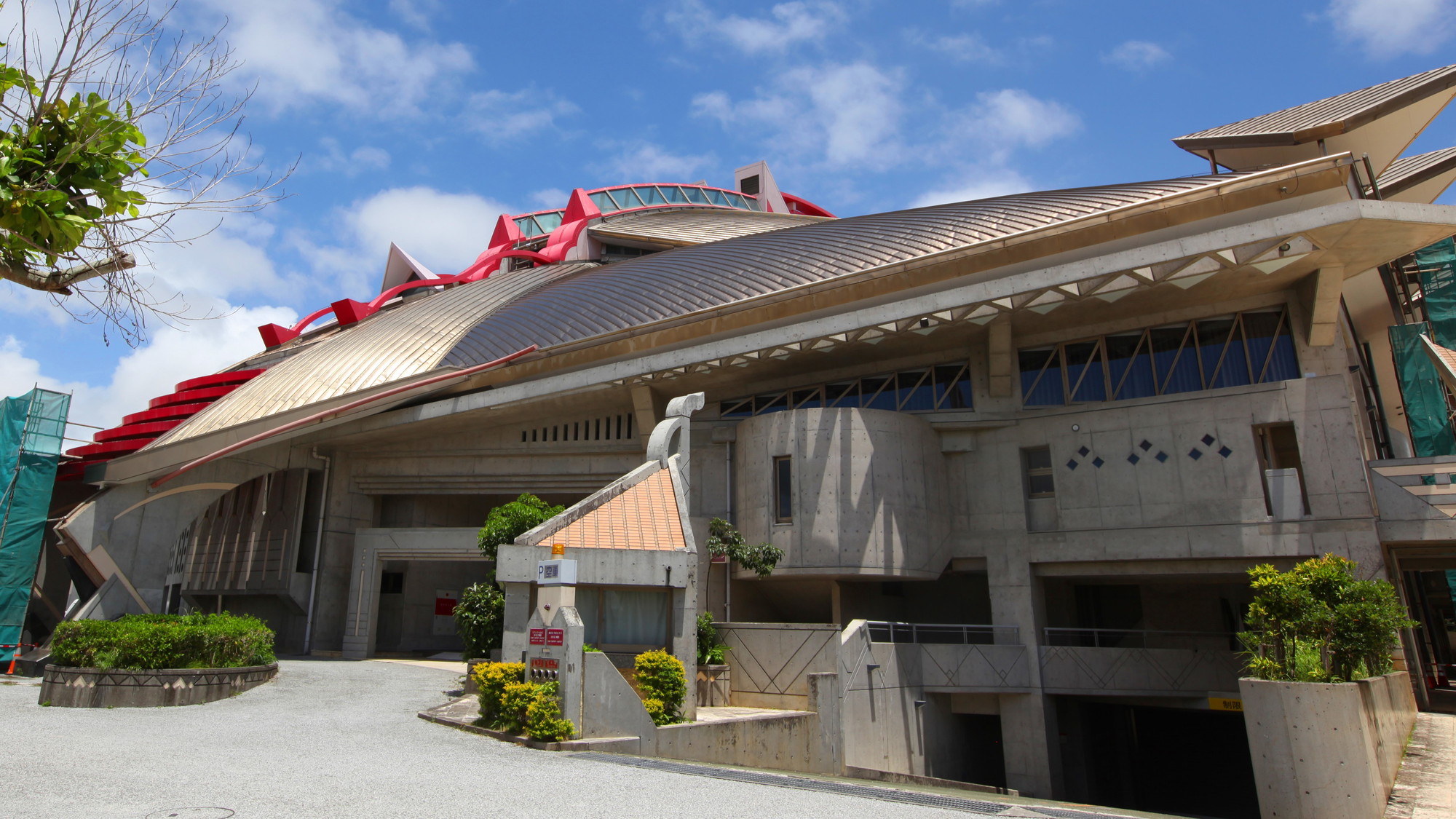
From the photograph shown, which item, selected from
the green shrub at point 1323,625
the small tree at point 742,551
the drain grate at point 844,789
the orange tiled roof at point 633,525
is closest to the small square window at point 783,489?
the small tree at point 742,551

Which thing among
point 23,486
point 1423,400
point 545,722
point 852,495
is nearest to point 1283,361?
point 852,495

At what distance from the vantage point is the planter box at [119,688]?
15039mm

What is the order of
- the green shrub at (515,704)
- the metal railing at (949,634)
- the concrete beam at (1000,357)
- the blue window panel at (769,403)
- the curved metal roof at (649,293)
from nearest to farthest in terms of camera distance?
1. the green shrub at (515,704)
2. the metal railing at (949,634)
3. the concrete beam at (1000,357)
4. the curved metal roof at (649,293)
5. the blue window panel at (769,403)

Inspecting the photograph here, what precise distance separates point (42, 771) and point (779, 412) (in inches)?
704

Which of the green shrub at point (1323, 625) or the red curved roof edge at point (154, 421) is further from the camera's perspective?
the red curved roof edge at point (154, 421)

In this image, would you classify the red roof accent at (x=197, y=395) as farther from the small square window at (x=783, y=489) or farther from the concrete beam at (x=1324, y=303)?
the concrete beam at (x=1324, y=303)

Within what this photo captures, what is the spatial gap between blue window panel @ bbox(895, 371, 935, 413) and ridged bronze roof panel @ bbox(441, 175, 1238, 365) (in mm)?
3520

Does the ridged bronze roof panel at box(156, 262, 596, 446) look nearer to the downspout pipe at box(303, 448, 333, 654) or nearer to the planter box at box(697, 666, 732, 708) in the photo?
the downspout pipe at box(303, 448, 333, 654)

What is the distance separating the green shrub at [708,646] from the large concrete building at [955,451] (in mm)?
497

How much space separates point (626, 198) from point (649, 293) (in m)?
39.3

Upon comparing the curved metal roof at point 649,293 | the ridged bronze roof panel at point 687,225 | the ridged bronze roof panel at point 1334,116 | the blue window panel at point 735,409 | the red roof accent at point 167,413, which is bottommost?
the blue window panel at point 735,409

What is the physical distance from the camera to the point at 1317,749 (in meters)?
10.5

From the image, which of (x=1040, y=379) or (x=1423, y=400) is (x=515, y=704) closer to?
(x=1040, y=379)

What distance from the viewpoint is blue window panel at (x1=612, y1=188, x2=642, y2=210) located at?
2672 inches
